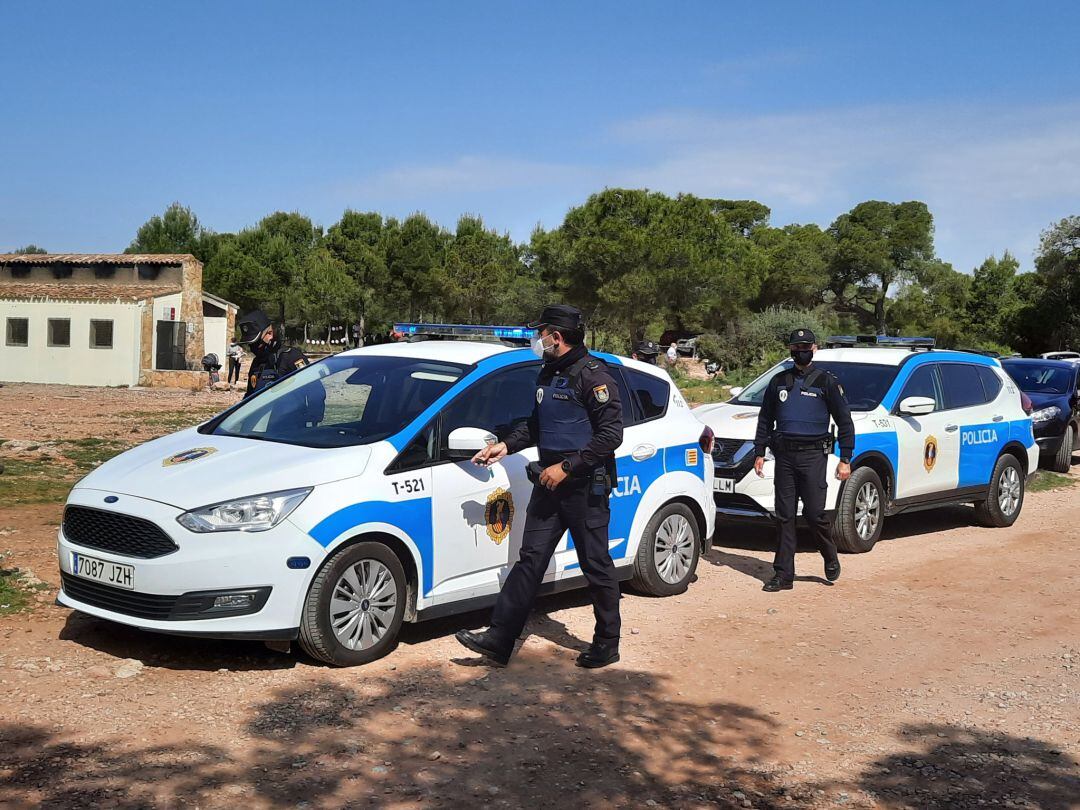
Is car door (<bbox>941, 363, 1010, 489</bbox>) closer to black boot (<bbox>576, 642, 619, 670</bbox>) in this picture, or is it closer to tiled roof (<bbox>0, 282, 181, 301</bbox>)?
black boot (<bbox>576, 642, 619, 670</bbox>)

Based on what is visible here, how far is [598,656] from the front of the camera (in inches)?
241

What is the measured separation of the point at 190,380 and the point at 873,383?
28.2m

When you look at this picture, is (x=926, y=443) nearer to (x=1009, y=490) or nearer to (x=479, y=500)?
(x=1009, y=490)

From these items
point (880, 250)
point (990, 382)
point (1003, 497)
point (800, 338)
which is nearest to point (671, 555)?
point (800, 338)

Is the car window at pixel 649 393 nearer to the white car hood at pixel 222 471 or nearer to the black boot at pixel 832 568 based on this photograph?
the black boot at pixel 832 568

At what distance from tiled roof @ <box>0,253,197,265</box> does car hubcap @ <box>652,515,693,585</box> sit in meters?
33.4

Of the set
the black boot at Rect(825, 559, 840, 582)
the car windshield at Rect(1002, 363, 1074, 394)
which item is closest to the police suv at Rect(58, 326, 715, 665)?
the black boot at Rect(825, 559, 840, 582)

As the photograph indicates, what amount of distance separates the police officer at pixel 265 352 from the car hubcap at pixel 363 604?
168 inches

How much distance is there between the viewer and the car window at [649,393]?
25.3 ft

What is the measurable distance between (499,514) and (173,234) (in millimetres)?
65528

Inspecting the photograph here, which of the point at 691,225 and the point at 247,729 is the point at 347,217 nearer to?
the point at 691,225

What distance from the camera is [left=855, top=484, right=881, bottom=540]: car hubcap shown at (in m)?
9.76

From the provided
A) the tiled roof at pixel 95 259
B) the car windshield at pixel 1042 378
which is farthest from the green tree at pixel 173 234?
the car windshield at pixel 1042 378

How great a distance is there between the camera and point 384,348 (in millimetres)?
7309
